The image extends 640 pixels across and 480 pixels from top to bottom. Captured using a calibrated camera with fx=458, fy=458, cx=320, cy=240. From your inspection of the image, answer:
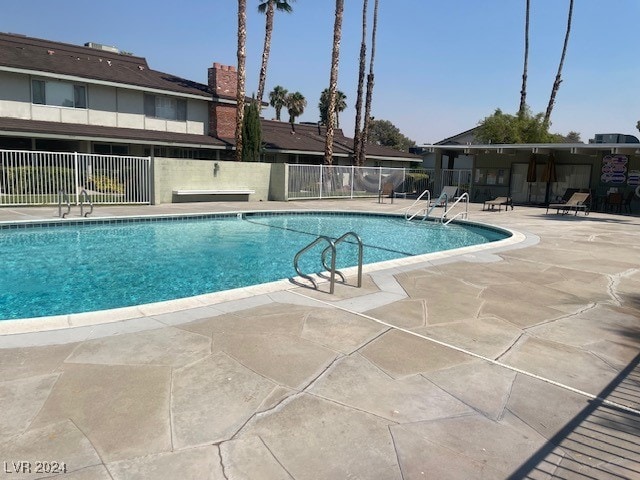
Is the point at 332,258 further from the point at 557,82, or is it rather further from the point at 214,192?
the point at 557,82

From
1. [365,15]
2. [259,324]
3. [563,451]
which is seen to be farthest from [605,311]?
[365,15]

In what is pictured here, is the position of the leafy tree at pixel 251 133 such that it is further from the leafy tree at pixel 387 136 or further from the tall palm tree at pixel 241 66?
the leafy tree at pixel 387 136

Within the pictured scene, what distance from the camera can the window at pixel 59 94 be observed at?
20703 mm

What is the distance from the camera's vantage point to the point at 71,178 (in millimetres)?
17109

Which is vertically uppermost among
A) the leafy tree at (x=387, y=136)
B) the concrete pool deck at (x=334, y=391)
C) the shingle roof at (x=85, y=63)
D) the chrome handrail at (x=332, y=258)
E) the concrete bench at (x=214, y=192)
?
the leafy tree at (x=387, y=136)

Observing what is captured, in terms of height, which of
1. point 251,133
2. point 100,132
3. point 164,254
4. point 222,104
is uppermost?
point 222,104

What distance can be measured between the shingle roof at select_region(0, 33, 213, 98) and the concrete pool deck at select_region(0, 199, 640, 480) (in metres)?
20.2

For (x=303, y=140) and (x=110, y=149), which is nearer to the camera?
(x=110, y=149)

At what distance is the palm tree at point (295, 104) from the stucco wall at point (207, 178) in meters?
34.8

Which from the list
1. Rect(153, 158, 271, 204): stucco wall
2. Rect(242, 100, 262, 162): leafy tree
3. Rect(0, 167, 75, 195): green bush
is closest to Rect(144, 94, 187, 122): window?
Rect(242, 100, 262, 162): leafy tree

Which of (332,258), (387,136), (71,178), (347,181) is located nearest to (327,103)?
(387,136)

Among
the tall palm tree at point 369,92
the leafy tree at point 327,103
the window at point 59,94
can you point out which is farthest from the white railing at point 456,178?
the leafy tree at point 327,103

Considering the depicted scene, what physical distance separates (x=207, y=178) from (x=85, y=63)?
9.39 meters

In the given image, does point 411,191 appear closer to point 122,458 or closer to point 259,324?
point 259,324
